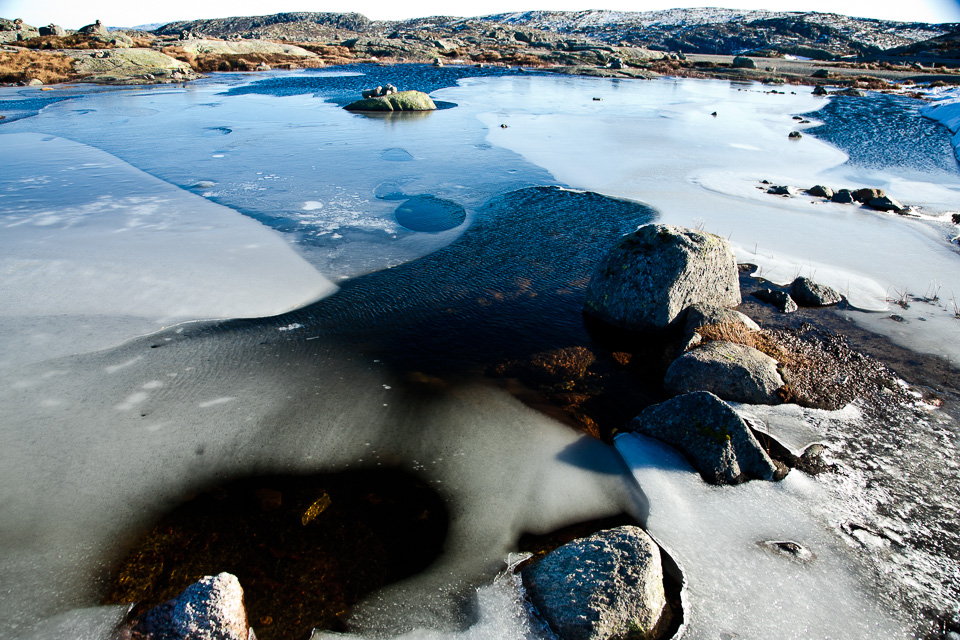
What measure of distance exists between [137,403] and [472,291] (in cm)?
418

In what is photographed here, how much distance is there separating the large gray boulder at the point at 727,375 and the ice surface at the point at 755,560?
3.37 ft

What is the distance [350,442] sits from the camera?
4.38 metres

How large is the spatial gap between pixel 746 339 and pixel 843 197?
7787 millimetres

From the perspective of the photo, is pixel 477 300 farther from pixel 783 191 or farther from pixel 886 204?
pixel 886 204

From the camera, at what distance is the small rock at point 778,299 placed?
6665 mm

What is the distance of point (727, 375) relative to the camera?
500cm

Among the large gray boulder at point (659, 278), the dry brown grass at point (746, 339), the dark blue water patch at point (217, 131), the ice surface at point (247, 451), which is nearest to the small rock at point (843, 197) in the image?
the large gray boulder at point (659, 278)

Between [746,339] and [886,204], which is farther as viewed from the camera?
[886,204]

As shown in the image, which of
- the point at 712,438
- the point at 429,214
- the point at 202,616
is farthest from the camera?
the point at 429,214

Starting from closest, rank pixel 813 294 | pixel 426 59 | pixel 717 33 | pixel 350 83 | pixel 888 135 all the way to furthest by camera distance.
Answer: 1. pixel 813 294
2. pixel 888 135
3. pixel 350 83
4. pixel 426 59
5. pixel 717 33

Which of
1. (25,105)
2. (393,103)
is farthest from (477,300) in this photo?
(25,105)

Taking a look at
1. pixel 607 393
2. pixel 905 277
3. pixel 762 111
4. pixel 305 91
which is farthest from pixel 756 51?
pixel 607 393

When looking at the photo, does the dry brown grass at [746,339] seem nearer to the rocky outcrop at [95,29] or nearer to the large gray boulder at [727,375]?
the large gray boulder at [727,375]

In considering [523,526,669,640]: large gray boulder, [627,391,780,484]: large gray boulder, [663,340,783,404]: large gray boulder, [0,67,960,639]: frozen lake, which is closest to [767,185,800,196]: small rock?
[0,67,960,639]: frozen lake
